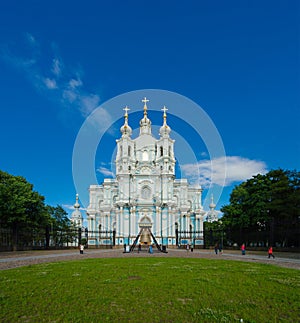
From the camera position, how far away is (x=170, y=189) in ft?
209

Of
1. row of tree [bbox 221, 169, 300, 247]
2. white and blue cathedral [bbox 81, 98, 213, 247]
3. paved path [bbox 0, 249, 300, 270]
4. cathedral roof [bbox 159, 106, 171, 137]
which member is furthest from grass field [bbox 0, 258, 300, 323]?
cathedral roof [bbox 159, 106, 171, 137]

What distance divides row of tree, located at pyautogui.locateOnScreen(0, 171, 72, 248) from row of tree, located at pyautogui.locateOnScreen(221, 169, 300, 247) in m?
22.6

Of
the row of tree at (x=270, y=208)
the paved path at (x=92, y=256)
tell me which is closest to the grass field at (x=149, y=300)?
the paved path at (x=92, y=256)

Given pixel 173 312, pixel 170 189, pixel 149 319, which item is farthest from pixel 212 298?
pixel 170 189

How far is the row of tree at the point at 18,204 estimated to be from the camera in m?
30.8

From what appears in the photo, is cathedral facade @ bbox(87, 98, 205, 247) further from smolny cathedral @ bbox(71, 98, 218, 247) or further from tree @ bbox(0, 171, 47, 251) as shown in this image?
tree @ bbox(0, 171, 47, 251)

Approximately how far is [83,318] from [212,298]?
3.08 metres

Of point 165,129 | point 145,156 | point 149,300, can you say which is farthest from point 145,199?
point 149,300

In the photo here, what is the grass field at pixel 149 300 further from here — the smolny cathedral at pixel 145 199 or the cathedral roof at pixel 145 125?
the cathedral roof at pixel 145 125

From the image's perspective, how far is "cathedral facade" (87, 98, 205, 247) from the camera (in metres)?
60.1

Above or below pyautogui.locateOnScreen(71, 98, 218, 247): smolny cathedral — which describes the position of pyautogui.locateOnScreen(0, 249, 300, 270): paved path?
below

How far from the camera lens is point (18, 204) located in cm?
3128

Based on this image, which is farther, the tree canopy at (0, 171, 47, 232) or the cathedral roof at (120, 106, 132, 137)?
the cathedral roof at (120, 106, 132, 137)

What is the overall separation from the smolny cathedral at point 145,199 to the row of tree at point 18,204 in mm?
21562
